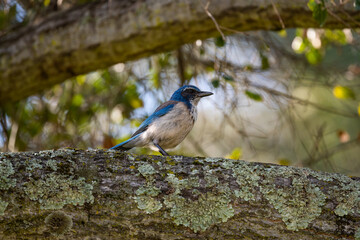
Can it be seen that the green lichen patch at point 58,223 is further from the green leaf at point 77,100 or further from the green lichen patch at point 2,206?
the green leaf at point 77,100

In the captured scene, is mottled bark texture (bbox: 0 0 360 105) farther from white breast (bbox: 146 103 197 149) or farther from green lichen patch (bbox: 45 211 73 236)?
green lichen patch (bbox: 45 211 73 236)

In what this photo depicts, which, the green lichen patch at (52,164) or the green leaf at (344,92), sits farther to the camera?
the green leaf at (344,92)

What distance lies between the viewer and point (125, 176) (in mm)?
2701

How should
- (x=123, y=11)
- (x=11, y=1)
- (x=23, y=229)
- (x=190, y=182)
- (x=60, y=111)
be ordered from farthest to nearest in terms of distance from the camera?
(x=60, y=111)
(x=11, y=1)
(x=123, y=11)
(x=190, y=182)
(x=23, y=229)

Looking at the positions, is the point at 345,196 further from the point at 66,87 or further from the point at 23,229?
the point at 66,87

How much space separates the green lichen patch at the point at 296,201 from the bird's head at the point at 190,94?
2964mm

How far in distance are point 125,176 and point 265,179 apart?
0.87 meters

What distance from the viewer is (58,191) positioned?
2.54 m

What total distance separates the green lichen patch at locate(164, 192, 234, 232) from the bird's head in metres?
3.09

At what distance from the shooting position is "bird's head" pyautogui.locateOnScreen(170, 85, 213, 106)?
5742 millimetres

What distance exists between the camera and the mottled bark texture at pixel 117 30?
190 inches

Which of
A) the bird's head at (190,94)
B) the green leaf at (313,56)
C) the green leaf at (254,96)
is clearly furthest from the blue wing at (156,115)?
the green leaf at (313,56)

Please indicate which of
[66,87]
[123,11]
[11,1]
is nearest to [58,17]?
[123,11]

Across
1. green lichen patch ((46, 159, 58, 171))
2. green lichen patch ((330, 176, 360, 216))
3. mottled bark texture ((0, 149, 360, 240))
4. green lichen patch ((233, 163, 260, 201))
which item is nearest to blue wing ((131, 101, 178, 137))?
mottled bark texture ((0, 149, 360, 240))
